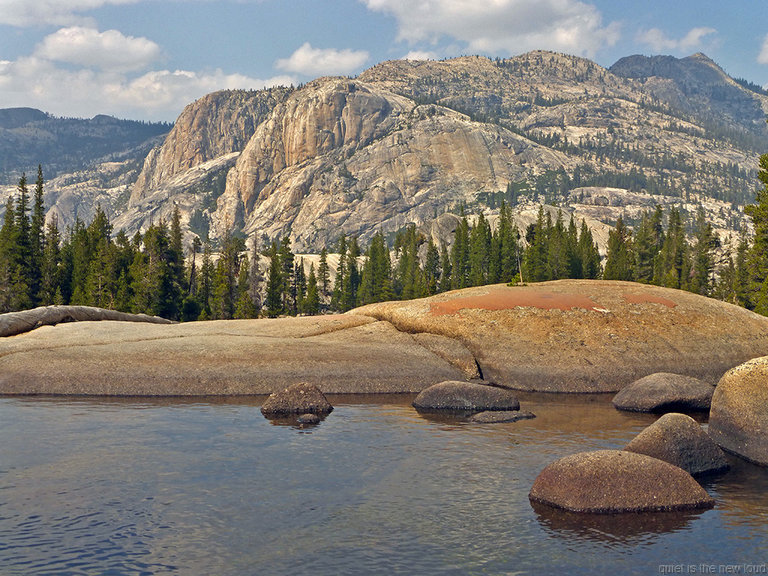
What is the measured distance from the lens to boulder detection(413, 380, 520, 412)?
126 ft

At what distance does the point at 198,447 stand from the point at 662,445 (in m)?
18.5

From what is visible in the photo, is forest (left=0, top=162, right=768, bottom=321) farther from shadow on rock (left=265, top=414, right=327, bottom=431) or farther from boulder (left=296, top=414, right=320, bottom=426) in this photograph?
boulder (left=296, top=414, right=320, bottom=426)

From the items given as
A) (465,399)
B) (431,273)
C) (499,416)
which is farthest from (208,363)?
(431,273)

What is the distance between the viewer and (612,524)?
20.8 meters

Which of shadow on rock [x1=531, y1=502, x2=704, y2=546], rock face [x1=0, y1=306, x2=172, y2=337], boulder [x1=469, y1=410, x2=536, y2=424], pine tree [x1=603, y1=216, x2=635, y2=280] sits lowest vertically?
shadow on rock [x1=531, y1=502, x2=704, y2=546]

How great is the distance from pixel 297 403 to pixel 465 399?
30.4 ft

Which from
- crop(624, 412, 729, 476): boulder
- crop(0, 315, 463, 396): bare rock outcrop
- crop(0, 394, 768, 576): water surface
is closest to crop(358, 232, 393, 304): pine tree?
crop(0, 315, 463, 396): bare rock outcrop

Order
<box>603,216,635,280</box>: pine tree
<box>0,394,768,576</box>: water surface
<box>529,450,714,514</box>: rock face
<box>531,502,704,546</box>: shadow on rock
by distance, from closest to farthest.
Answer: <box>0,394,768,576</box>: water surface, <box>531,502,704,546</box>: shadow on rock, <box>529,450,714,514</box>: rock face, <box>603,216,635,280</box>: pine tree

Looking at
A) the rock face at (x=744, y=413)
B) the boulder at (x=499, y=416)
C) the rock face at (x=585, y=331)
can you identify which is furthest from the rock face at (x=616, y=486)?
the rock face at (x=585, y=331)

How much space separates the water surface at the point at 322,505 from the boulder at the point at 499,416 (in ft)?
2.81

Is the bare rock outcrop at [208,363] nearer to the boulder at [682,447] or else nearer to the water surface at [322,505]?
the water surface at [322,505]

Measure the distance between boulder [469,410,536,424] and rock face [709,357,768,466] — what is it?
894 cm

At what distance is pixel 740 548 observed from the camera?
18.9 m

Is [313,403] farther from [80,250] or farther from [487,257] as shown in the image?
[487,257]
